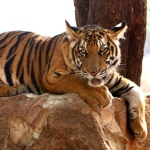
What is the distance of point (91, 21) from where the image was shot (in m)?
4.10

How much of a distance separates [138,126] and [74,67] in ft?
2.10

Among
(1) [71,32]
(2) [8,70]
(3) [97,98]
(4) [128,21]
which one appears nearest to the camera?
(3) [97,98]

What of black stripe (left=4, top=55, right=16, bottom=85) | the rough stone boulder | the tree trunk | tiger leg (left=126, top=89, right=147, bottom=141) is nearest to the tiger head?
the rough stone boulder

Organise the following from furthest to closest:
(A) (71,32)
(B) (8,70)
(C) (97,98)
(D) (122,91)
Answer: (B) (8,70) → (D) (122,91) → (A) (71,32) → (C) (97,98)

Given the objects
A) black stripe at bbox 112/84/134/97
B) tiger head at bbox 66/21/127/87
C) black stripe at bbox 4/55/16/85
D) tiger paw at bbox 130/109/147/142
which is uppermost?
tiger head at bbox 66/21/127/87

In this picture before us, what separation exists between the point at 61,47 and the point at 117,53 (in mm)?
464

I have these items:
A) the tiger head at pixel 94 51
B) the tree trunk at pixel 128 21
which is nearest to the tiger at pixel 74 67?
the tiger head at pixel 94 51

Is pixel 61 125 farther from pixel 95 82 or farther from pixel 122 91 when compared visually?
pixel 122 91

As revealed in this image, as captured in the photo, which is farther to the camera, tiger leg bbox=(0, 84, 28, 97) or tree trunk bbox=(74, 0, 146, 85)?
tree trunk bbox=(74, 0, 146, 85)

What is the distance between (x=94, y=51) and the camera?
2.66 meters

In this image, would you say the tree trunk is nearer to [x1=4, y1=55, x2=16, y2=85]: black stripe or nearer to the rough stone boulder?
[x1=4, y1=55, x2=16, y2=85]: black stripe

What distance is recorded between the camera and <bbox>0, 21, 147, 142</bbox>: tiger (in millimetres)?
2637

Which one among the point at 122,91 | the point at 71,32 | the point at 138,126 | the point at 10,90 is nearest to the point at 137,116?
the point at 138,126

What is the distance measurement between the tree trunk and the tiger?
0.78 m
